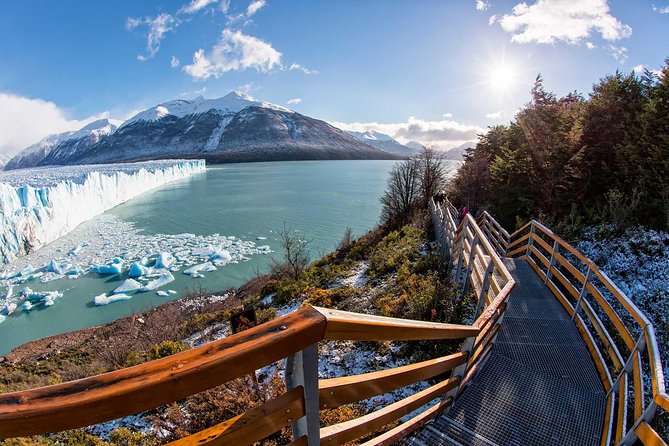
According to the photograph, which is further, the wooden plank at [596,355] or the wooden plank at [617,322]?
the wooden plank at [596,355]

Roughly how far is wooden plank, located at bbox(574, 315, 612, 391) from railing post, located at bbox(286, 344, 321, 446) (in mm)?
3978

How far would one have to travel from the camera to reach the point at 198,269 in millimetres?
22500

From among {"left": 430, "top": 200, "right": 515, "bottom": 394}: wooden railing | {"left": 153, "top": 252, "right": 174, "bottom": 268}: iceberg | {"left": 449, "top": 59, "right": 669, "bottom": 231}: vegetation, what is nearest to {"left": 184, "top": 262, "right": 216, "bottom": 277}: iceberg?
{"left": 153, "top": 252, "right": 174, "bottom": 268}: iceberg

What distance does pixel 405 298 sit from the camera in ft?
22.6

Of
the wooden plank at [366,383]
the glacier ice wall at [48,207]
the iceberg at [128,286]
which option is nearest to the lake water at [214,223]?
the iceberg at [128,286]

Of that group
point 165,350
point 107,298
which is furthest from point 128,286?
point 165,350

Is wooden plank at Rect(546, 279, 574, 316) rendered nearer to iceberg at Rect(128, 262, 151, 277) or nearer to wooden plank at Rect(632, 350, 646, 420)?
wooden plank at Rect(632, 350, 646, 420)

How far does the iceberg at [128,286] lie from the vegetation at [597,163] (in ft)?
63.1

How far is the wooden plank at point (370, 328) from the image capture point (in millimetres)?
1402

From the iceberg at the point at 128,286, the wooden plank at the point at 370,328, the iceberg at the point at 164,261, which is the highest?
the wooden plank at the point at 370,328

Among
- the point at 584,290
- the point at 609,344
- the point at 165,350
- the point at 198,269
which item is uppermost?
the point at 584,290

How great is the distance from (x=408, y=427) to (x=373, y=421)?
670 mm

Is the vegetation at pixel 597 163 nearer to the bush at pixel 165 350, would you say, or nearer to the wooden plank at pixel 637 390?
the wooden plank at pixel 637 390

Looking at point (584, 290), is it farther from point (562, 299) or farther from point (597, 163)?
point (597, 163)
